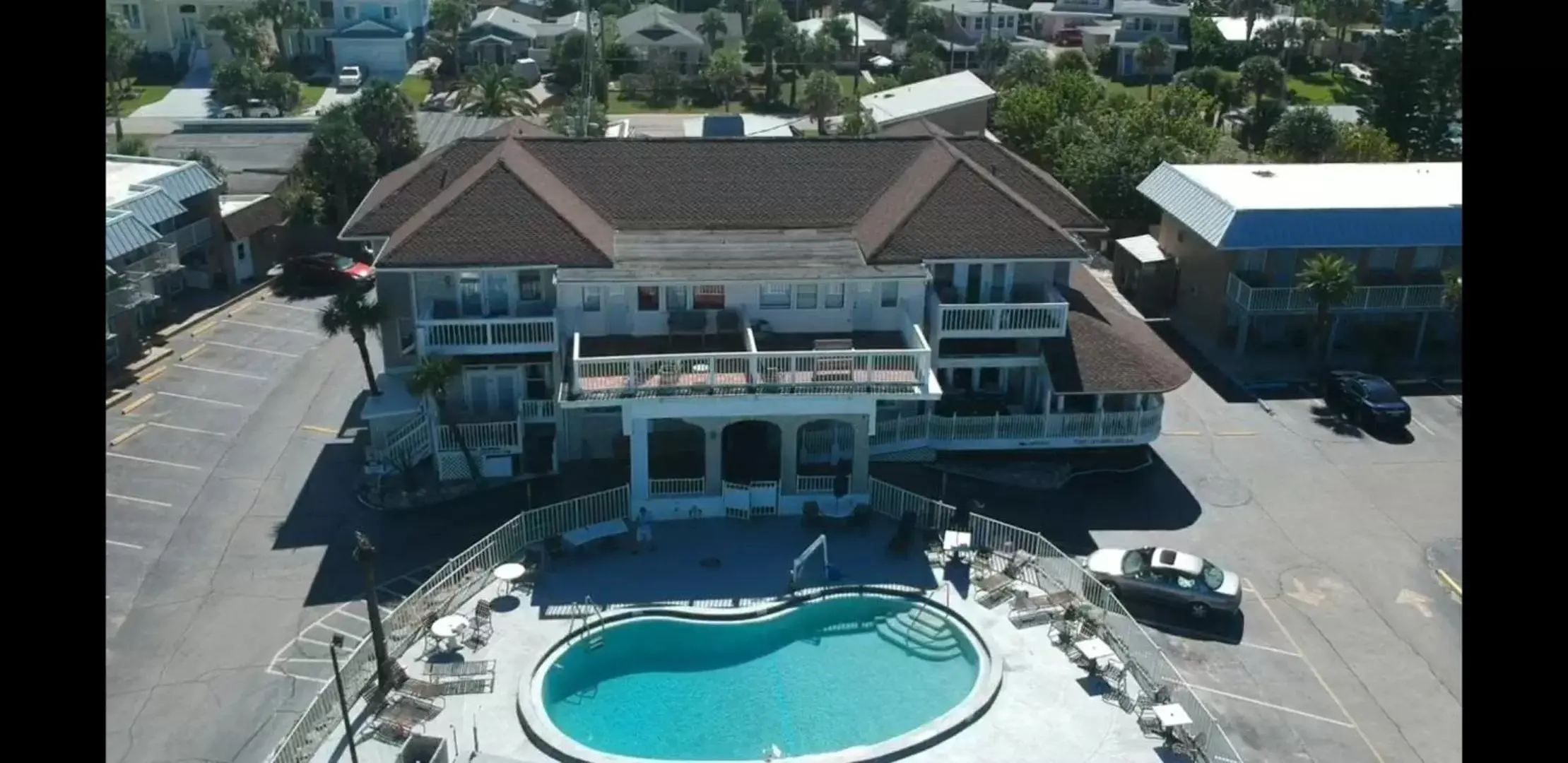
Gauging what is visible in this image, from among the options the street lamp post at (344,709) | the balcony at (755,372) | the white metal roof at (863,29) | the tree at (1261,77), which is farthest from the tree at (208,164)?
the tree at (1261,77)

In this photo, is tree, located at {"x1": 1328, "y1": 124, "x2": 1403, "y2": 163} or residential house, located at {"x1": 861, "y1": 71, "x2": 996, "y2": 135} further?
residential house, located at {"x1": 861, "y1": 71, "x2": 996, "y2": 135}

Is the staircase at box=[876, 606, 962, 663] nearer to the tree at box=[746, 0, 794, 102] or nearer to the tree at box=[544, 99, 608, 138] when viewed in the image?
the tree at box=[544, 99, 608, 138]

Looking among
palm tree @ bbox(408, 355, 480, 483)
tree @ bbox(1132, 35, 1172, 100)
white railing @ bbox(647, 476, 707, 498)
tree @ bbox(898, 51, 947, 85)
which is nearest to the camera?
palm tree @ bbox(408, 355, 480, 483)

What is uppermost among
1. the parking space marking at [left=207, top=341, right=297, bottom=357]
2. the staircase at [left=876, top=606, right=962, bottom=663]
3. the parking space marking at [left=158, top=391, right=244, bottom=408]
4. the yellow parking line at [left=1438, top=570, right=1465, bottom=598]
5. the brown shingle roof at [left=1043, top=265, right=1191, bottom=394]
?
the brown shingle roof at [left=1043, top=265, right=1191, bottom=394]

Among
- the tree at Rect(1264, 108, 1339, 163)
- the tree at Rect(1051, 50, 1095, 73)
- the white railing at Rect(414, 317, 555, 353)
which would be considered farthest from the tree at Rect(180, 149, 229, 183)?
the tree at Rect(1051, 50, 1095, 73)

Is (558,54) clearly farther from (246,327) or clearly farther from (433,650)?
(433,650)
